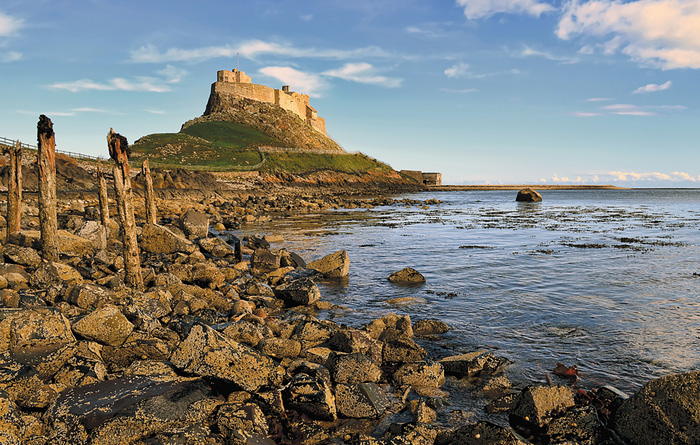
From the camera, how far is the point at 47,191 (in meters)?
15.5

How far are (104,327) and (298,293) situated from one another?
6421mm

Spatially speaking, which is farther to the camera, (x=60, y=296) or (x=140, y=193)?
(x=140, y=193)

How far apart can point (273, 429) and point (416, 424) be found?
2.08 metres

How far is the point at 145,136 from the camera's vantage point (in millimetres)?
117250

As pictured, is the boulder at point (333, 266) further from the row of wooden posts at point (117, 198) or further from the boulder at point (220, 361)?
the boulder at point (220, 361)

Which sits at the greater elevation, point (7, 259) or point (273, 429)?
point (7, 259)

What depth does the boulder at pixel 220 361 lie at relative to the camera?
6418mm

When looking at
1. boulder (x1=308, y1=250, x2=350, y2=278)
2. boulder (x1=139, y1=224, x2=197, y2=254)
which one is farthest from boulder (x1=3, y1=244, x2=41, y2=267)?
boulder (x1=308, y1=250, x2=350, y2=278)

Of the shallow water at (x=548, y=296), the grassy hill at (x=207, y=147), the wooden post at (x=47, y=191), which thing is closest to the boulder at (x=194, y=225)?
the shallow water at (x=548, y=296)

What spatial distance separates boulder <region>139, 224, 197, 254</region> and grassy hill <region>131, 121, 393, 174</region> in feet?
211

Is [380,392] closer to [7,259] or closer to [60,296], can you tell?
[60,296]

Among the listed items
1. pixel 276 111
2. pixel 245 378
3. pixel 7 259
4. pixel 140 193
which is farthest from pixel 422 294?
pixel 276 111

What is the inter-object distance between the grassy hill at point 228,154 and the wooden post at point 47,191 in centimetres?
6736

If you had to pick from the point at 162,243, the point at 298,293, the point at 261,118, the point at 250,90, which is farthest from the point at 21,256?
the point at 250,90
